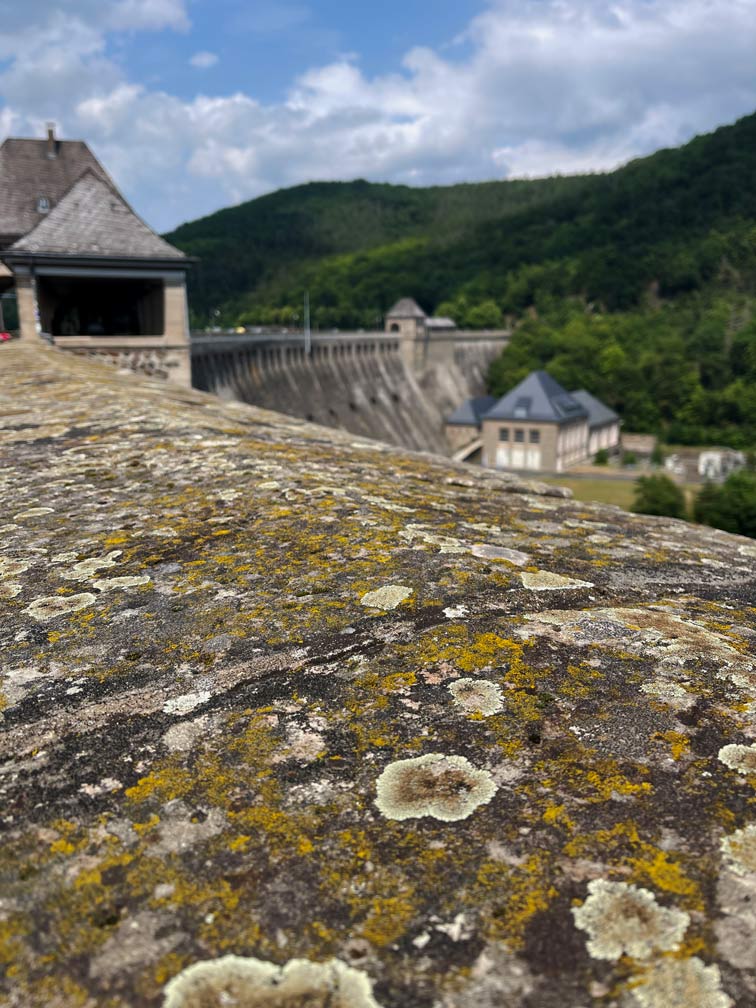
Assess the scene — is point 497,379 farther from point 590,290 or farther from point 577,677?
point 577,677

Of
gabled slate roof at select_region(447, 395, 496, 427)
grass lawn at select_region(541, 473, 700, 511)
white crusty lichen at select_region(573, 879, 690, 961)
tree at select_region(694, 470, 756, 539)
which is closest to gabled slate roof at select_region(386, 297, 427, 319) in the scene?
gabled slate roof at select_region(447, 395, 496, 427)

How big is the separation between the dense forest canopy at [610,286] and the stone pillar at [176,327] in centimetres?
8765

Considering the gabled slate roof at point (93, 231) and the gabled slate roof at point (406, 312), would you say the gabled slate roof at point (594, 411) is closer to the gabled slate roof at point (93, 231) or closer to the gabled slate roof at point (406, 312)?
the gabled slate roof at point (406, 312)

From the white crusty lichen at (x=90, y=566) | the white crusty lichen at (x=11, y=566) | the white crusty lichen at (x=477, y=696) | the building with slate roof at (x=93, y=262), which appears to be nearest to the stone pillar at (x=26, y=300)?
the building with slate roof at (x=93, y=262)

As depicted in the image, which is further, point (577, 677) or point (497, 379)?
point (497, 379)

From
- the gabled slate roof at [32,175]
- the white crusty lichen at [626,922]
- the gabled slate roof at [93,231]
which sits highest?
the gabled slate roof at [32,175]

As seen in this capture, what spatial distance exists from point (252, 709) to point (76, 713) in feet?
2.04

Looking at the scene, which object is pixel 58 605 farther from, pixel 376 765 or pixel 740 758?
pixel 740 758

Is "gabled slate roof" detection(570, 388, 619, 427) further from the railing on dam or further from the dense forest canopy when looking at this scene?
the railing on dam

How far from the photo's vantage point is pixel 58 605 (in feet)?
11.8

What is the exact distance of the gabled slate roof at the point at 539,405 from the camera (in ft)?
259

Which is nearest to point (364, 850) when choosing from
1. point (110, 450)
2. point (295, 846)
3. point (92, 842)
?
point (295, 846)

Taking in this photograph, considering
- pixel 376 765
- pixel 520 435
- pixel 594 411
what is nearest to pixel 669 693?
pixel 376 765

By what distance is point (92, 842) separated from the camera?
2.13 m
